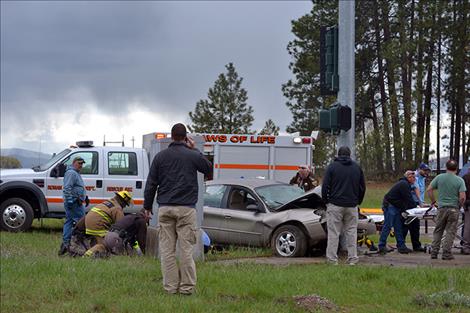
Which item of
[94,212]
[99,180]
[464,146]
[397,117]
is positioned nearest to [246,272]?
[94,212]

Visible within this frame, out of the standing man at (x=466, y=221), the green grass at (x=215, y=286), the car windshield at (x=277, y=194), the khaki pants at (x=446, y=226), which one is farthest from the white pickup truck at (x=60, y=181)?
the standing man at (x=466, y=221)

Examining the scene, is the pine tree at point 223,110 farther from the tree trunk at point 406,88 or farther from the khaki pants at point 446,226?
the khaki pants at point 446,226

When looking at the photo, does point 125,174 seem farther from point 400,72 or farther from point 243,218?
point 400,72

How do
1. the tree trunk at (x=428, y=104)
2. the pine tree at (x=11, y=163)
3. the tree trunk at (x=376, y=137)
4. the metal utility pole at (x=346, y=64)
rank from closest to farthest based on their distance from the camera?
1. the metal utility pole at (x=346, y=64)
2. the pine tree at (x=11, y=163)
3. the tree trunk at (x=428, y=104)
4. the tree trunk at (x=376, y=137)

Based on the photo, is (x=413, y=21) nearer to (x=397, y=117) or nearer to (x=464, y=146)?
(x=397, y=117)

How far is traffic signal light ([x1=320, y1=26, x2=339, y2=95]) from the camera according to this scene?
1232 cm

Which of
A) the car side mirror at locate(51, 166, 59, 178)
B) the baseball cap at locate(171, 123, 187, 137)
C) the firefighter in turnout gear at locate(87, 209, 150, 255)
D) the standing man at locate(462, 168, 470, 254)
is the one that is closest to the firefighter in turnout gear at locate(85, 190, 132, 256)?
the firefighter in turnout gear at locate(87, 209, 150, 255)

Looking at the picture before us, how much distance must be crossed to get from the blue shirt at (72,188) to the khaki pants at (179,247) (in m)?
5.36

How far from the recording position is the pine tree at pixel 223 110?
52875 mm

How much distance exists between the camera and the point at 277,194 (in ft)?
42.9

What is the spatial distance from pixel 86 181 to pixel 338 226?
6.91 m

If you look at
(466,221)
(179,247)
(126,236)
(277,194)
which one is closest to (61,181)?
(126,236)

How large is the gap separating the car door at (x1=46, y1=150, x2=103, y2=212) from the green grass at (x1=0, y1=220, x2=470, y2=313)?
5442 mm

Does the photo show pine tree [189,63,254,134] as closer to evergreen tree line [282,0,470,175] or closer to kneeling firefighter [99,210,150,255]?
evergreen tree line [282,0,470,175]
